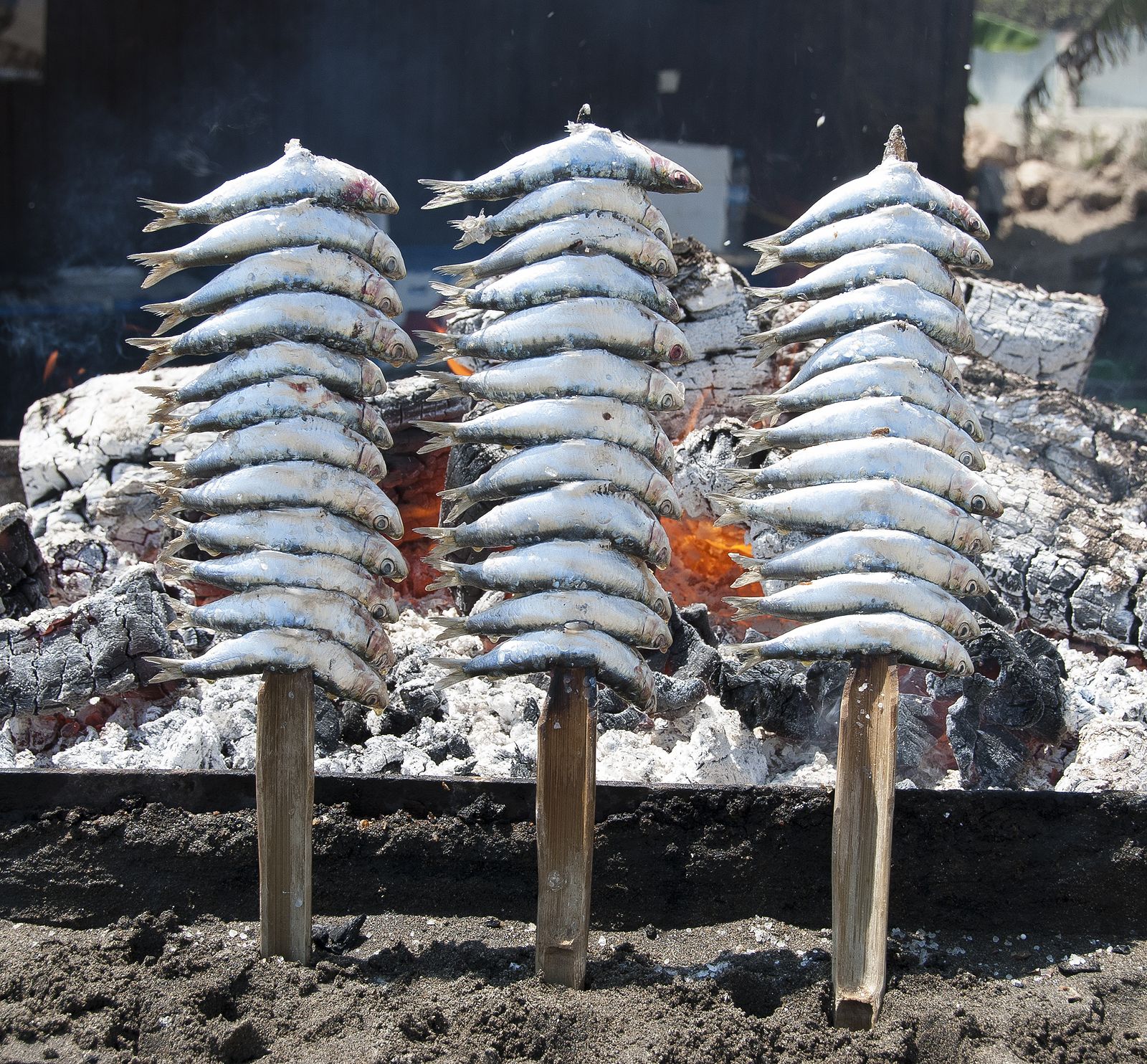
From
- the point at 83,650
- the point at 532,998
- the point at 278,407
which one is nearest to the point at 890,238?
the point at 278,407

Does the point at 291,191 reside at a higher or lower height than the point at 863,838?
higher

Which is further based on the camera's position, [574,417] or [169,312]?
[169,312]

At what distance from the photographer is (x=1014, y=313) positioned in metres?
5.97

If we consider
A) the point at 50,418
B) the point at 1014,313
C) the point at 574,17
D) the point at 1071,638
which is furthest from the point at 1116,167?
the point at 50,418

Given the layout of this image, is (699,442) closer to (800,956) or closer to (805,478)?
(805,478)

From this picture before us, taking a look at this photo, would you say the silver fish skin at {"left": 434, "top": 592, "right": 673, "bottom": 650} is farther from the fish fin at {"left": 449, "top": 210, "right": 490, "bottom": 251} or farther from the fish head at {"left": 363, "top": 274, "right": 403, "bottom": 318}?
the fish fin at {"left": 449, "top": 210, "right": 490, "bottom": 251}

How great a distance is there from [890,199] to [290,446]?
1741 millimetres

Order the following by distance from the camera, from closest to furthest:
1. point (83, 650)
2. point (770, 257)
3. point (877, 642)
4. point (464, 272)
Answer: point (877, 642) < point (464, 272) < point (770, 257) < point (83, 650)

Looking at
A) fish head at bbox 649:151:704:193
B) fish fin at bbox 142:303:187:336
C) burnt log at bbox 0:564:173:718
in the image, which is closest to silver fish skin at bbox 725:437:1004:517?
fish head at bbox 649:151:704:193

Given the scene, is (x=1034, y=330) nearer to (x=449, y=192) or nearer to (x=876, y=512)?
(x=876, y=512)

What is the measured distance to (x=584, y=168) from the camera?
2973 millimetres

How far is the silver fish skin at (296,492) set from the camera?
2896 millimetres

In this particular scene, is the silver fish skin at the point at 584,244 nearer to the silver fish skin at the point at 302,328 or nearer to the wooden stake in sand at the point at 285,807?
the silver fish skin at the point at 302,328

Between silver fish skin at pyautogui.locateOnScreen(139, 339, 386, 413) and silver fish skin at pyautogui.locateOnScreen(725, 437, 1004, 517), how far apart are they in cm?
112
